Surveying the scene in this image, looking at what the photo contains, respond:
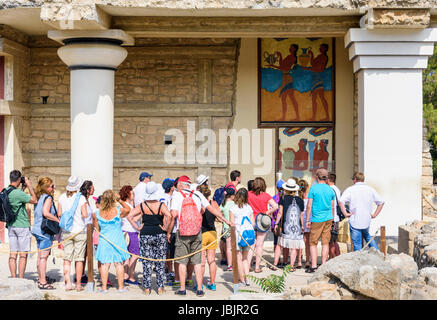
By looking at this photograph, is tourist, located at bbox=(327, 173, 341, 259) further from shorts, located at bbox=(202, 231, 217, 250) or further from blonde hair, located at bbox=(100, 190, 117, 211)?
blonde hair, located at bbox=(100, 190, 117, 211)

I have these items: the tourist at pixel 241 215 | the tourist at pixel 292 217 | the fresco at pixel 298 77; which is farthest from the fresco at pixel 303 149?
the tourist at pixel 241 215

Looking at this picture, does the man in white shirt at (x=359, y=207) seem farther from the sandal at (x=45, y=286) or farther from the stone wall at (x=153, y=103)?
the sandal at (x=45, y=286)

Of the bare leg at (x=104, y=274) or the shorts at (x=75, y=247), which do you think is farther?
the shorts at (x=75, y=247)

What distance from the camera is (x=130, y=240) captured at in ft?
26.8

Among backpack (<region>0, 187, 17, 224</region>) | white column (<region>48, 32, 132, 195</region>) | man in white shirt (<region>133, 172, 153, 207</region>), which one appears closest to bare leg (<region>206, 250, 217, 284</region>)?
man in white shirt (<region>133, 172, 153, 207</region>)

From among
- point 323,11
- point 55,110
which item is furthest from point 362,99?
point 55,110

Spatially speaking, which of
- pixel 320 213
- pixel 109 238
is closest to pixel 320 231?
pixel 320 213

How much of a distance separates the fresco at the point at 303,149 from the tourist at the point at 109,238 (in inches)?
210

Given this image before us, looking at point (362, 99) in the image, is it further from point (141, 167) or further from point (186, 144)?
point (141, 167)

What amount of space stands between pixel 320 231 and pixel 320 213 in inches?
10.8

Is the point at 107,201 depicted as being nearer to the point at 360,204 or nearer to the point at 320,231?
the point at 320,231

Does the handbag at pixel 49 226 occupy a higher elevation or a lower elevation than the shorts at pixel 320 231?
higher

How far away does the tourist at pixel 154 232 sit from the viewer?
7598 mm

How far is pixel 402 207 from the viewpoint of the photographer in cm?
1019
